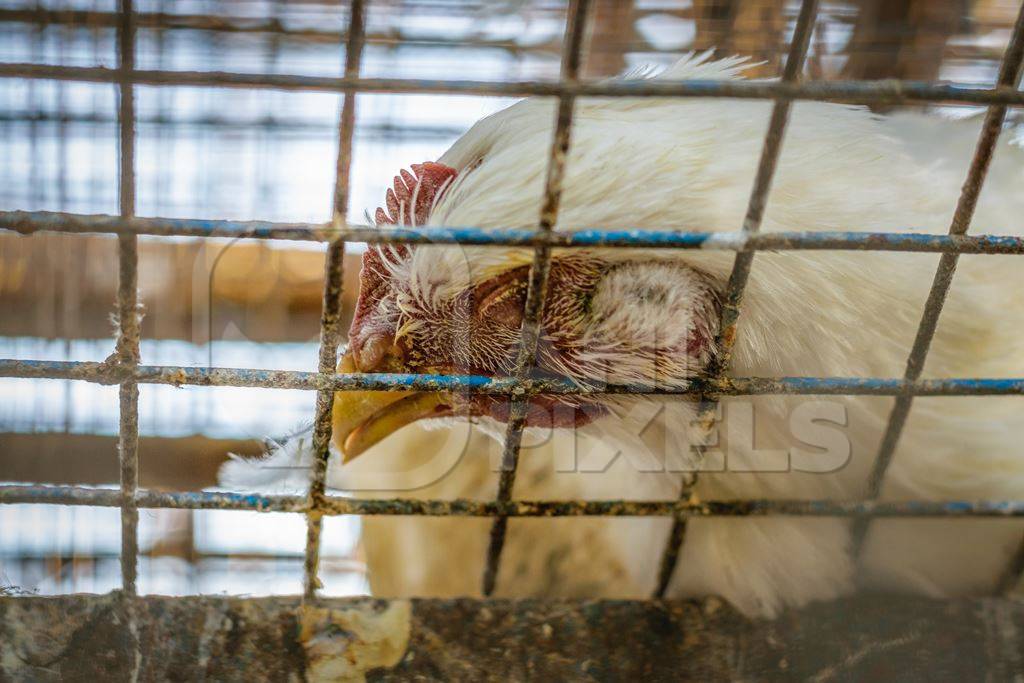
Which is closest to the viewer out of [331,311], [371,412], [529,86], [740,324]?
[529,86]

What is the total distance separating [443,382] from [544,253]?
16cm

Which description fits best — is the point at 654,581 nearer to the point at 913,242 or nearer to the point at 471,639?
the point at 471,639

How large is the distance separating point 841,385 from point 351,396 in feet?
1.89

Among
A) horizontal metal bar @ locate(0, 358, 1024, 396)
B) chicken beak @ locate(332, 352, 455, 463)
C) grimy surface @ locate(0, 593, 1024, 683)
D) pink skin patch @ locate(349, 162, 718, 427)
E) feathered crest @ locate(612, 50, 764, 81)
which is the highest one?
feathered crest @ locate(612, 50, 764, 81)

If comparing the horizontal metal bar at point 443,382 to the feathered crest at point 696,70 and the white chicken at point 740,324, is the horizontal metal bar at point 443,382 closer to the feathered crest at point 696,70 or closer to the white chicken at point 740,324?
the white chicken at point 740,324

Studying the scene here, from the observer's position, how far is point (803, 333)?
0.98m

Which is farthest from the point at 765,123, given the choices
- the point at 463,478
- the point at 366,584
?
the point at 366,584

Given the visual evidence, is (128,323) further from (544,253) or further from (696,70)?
(696,70)

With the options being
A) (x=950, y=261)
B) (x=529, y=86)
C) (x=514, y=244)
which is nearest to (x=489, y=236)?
(x=514, y=244)

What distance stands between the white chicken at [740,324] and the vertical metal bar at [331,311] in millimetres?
196

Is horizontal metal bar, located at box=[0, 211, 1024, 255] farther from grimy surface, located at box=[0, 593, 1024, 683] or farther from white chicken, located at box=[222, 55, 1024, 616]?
grimy surface, located at box=[0, 593, 1024, 683]

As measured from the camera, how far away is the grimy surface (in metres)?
0.86

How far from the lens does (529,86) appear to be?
28.2 inches

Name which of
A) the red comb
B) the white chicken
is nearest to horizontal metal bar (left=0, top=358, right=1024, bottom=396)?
the white chicken
